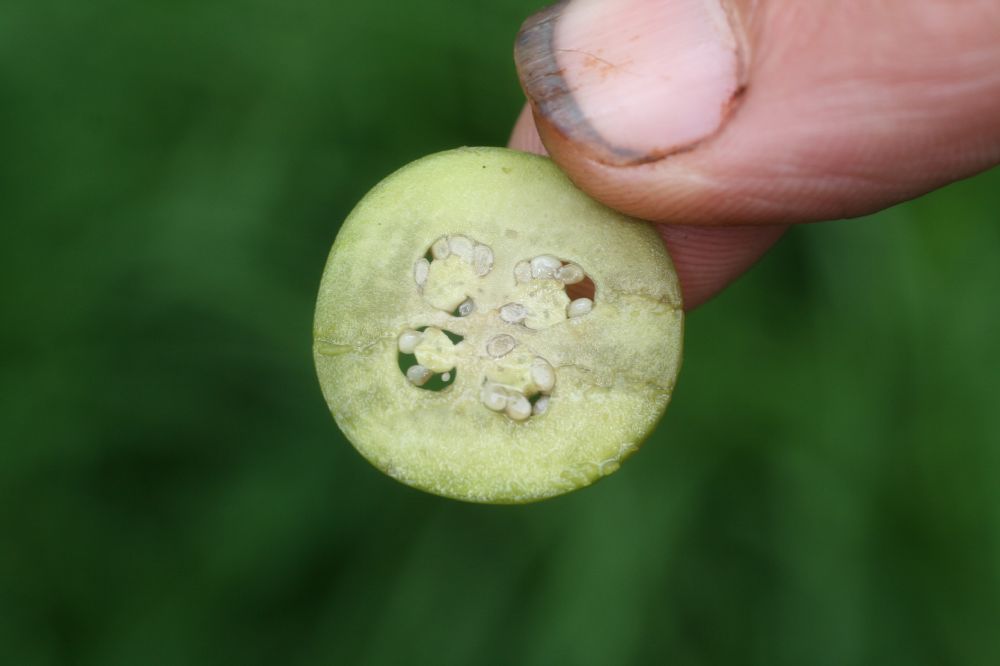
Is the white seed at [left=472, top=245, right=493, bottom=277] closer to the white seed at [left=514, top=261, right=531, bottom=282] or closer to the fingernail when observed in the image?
the white seed at [left=514, top=261, right=531, bottom=282]

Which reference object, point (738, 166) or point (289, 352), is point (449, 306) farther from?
point (289, 352)

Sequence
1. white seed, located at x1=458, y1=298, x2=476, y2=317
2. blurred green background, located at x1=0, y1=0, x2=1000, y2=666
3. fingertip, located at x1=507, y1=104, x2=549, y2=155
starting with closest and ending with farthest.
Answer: white seed, located at x1=458, y1=298, x2=476, y2=317 → fingertip, located at x1=507, y1=104, x2=549, y2=155 → blurred green background, located at x1=0, y1=0, x2=1000, y2=666

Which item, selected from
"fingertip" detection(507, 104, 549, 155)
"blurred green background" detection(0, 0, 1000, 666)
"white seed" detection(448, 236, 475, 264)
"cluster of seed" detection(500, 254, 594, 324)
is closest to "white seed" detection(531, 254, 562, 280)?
"cluster of seed" detection(500, 254, 594, 324)

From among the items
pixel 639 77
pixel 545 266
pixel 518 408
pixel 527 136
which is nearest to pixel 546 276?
pixel 545 266

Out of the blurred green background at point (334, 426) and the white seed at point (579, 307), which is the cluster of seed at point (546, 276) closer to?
the white seed at point (579, 307)

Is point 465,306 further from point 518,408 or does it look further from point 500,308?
point 518,408
